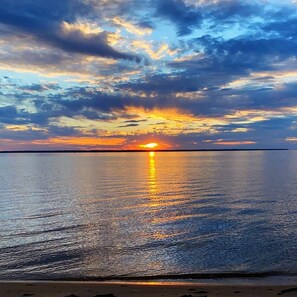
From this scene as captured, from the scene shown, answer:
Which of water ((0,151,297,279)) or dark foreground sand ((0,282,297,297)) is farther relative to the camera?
water ((0,151,297,279))

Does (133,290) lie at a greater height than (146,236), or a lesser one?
greater

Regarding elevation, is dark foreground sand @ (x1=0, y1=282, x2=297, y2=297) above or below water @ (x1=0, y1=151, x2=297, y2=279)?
above

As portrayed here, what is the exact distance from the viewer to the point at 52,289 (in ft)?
47.3

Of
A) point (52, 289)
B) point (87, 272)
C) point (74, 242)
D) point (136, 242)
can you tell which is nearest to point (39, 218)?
point (74, 242)

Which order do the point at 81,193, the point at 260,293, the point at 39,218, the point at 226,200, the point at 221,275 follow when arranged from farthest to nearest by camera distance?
the point at 81,193 → the point at 226,200 → the point at 39,218 → the point at 221,275 → the point at 260,293

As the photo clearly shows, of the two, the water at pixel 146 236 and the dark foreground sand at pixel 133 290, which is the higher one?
the dark foreground sand at pixel 133 290

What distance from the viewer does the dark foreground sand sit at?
44.2ft

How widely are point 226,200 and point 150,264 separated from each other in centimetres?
2400

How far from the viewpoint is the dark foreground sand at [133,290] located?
1347 centimetres

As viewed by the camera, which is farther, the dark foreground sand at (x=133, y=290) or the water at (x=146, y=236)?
the water at (x=146, y=236)

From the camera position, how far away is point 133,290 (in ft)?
46.9

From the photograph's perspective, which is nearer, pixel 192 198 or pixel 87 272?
pixel 87 272

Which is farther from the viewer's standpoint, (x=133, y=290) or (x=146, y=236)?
(x=146, y=236)

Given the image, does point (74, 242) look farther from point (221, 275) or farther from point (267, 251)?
→ point (267, 251)
